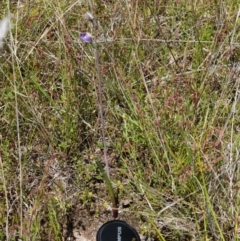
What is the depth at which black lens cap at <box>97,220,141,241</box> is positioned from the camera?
1604 millimetres

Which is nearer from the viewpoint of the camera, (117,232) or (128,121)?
(117,232)

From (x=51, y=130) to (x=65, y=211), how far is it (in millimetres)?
358

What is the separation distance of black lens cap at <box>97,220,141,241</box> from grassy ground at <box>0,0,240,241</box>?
0.28 ft

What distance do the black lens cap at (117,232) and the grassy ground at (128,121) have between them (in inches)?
3.3

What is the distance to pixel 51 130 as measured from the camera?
1.96 meters

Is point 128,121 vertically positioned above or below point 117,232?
above

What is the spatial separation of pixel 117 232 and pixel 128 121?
1.60 ft

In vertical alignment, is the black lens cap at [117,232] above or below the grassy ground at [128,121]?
below

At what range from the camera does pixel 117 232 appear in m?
1.62

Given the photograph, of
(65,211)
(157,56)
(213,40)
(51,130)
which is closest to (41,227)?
(65,211)

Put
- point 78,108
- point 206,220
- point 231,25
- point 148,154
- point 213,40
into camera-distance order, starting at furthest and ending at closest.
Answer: point 231,25 < point 213,40 < point 78,108 < point 148,154 < point 206,220

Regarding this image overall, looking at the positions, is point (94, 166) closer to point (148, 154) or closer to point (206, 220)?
point (148, 154)

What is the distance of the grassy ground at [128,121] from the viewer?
65.7 inches

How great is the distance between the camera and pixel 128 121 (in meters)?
1.95
